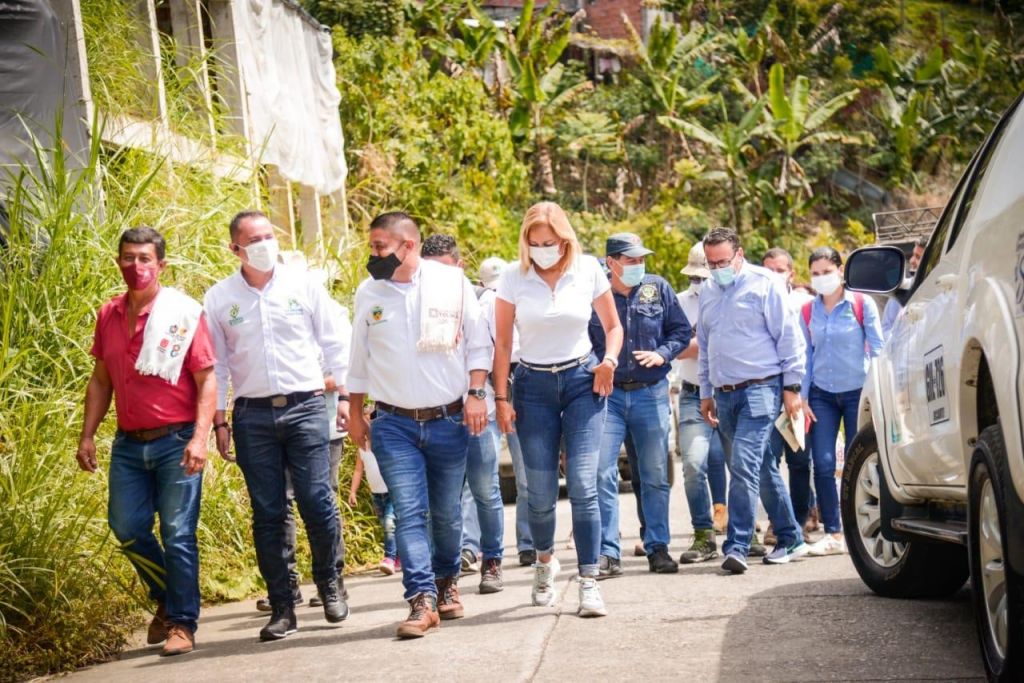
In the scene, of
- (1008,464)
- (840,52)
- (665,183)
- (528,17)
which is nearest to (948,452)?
(1008,464)

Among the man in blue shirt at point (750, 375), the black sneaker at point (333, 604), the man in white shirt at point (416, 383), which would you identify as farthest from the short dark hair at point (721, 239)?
the black sneaker at point (333, 604)

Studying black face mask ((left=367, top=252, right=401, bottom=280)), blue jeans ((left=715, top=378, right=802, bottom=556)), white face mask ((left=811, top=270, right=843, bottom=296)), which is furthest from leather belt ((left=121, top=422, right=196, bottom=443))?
white face mask ((left=811, top=270, right=843, bottom=296))

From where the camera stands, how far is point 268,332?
737 cm

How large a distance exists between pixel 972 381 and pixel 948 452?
2.41 ft

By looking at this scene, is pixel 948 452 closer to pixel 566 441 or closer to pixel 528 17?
pixel 566 441

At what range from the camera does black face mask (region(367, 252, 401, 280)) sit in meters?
7.29

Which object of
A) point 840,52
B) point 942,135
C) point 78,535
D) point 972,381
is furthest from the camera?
point 840,52

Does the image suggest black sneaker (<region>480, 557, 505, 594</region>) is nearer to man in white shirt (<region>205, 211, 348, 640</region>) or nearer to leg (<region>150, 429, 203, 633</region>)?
man in white shirt (<region>205, 211, 348, 640</region>)

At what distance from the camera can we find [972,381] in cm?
488

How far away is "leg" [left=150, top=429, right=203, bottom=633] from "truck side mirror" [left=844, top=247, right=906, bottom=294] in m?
3.45

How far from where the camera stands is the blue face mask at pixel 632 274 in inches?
358

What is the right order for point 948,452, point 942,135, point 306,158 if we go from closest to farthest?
point 948,452 → point 306,158 → point 942,135

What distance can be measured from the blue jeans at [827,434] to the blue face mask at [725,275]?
1242 mm

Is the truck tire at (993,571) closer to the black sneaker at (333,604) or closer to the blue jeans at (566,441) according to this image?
the blue jeans at (566,441)
